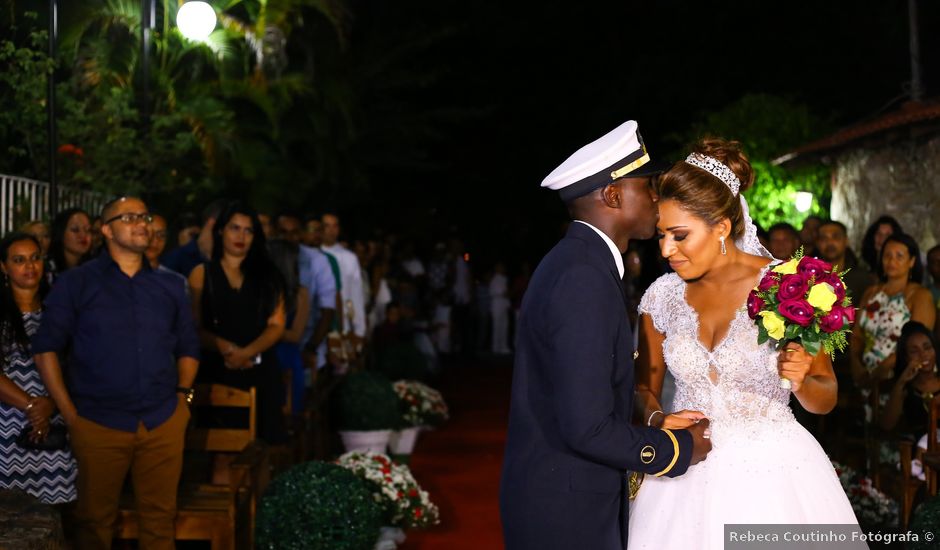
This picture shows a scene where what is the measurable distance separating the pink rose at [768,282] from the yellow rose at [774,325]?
0.09 meters

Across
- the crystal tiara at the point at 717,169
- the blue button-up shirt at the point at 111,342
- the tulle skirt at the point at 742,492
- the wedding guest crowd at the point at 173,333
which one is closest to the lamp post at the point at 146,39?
the wedding guest crowd at the point at 173,333

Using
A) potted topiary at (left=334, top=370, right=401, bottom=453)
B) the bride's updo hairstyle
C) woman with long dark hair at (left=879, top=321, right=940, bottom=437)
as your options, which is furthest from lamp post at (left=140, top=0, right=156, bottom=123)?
the bride's updo hairstyle

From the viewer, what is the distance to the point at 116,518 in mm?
6453

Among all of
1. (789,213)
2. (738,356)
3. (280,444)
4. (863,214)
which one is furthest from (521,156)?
(738,356)

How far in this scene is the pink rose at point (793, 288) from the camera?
3840 millimetres

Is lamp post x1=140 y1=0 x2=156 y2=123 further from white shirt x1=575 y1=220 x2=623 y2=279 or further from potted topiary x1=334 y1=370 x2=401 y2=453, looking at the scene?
white shirt x1=575 y1=220 x2=623 y2=279

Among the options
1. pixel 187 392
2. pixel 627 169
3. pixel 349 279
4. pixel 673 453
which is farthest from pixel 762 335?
pixel 349 279

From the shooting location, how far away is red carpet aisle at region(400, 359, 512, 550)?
8508 mm

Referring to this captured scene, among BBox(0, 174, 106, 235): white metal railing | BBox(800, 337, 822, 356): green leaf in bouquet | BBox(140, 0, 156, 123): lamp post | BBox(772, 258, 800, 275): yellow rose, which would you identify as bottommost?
BBox(800, 337, 822, 356): green leaf in bouquet

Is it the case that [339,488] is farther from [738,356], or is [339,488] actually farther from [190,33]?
[190,33]

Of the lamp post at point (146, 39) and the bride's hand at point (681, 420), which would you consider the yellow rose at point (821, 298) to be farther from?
the lamp post at point (146, 39)

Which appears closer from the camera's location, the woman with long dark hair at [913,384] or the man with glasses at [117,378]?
the man with glasses at [117,378]

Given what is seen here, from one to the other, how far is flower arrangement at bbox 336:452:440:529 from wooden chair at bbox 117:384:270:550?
33.4 inches

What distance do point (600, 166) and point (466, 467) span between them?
798 centimetres
